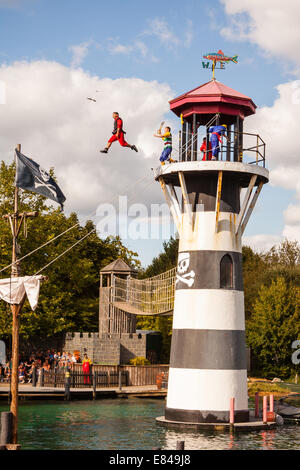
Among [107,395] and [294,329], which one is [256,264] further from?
[107,395]

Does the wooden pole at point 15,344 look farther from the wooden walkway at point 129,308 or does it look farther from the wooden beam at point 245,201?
the wooden walkway at point 129,308

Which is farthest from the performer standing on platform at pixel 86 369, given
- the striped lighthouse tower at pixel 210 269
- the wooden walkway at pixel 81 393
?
the striped lighthouse tower at pixel 210 269

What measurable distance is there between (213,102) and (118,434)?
1278 cm

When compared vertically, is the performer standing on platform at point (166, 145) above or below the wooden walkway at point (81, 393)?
above

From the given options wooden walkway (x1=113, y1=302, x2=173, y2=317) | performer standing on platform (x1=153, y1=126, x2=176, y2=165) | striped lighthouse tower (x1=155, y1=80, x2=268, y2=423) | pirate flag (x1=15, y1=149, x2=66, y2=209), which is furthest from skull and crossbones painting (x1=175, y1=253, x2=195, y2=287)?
wooden walkway (x1=113, y1=302, x2=173, y2=317)

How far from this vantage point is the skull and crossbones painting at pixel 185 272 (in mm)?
27969

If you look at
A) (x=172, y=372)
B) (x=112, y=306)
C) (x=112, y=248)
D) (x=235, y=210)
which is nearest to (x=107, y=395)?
(x=112, y=306)

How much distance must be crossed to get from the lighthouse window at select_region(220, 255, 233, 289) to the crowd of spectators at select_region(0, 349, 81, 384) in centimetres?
1922

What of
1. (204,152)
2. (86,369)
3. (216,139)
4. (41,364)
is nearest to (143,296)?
(86,369)

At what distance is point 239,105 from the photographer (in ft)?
95.1

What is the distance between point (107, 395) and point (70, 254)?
18187mm

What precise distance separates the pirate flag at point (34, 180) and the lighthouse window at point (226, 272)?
24.9 ft

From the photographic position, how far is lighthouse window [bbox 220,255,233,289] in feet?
91.9

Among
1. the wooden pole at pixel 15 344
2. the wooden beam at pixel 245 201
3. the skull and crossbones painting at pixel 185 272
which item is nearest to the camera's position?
the wooden pole at pixel 15 344
